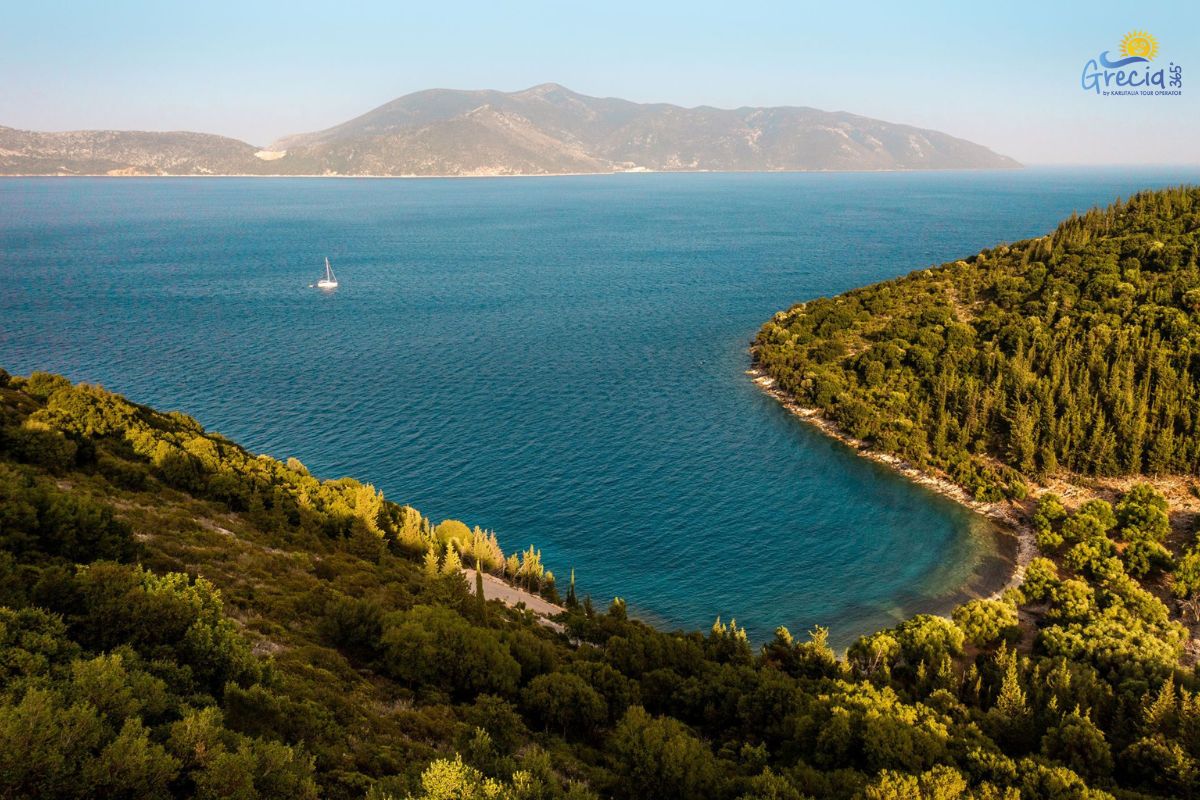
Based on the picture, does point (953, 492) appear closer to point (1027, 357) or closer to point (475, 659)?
point (1027, 357)

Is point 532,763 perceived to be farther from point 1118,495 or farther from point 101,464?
point 1118,495

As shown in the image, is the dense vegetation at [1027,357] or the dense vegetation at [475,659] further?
the dense vegetation at [1027,357]

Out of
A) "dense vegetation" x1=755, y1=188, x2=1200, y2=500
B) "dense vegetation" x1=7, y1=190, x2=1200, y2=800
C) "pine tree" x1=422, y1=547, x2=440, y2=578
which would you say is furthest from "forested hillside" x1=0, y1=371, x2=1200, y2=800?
"dense vegetation" x1=755, y1=188, x2=1200, y2=500

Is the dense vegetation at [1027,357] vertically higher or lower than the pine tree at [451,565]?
higher

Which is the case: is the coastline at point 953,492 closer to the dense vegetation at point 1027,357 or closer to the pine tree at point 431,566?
the dense vegetation at point 1027,357

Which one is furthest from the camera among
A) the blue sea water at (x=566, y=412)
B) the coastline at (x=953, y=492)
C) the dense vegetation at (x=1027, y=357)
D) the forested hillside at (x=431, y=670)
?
the dense vegetation at (x=1027, y=357)

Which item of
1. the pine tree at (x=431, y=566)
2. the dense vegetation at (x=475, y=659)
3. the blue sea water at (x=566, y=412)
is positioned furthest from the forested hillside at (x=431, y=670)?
the blue sea water at (x=566, y=412)

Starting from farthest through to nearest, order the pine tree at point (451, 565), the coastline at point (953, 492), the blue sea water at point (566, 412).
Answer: the blue sea water at point (566, 412)
the coastline at point (953, 492)
the pine tree at point (451, 565)

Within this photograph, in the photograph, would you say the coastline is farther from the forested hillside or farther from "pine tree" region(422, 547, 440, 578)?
"pine tree" region(422, 547, 440, 578)

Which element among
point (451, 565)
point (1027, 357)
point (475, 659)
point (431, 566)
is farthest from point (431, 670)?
point (1027, 357)
